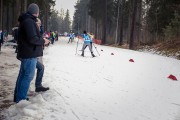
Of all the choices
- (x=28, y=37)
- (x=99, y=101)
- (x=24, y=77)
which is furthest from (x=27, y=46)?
(x=99, y=101)

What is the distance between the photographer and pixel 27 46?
5230mm

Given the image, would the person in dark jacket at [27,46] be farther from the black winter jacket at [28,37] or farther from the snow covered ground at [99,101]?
the snow covered ground at [99,101]

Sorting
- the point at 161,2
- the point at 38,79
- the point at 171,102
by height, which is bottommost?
the point at 171,102

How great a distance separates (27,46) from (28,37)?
20 cm

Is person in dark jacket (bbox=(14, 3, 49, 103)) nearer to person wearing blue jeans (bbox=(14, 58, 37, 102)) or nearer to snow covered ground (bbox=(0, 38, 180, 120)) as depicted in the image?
person wearing blue jeans (bbox=(14, 58, 37, 102))

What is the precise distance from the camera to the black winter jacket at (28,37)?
16.8 ft

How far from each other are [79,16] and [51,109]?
361 feet

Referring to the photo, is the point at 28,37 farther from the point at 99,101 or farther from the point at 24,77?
the point at 99,101

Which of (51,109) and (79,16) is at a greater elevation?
(79,16)

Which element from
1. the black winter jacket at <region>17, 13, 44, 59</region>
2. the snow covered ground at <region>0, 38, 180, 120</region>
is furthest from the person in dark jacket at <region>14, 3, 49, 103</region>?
the snow covered ground at <region>0, 38, 180, 120</region>

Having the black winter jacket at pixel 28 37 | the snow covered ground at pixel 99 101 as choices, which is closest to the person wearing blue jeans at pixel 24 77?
the black winter jacket at pixel 28 37

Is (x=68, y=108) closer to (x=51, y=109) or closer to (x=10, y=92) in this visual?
(x=51, y=109)

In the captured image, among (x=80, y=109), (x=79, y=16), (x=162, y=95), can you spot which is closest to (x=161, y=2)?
(x=162, y=95)

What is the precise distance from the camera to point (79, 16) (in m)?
114
